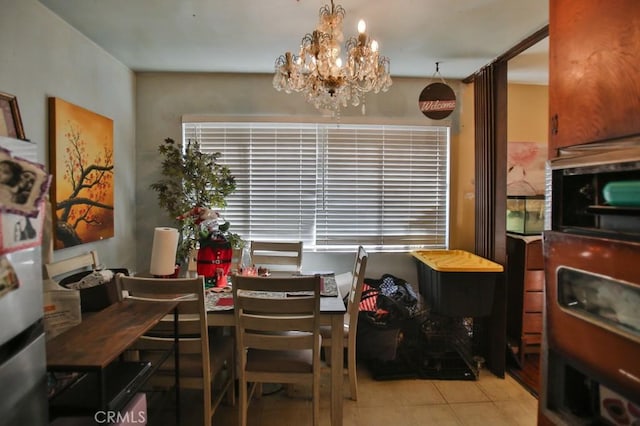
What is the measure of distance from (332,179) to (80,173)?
2049 mm

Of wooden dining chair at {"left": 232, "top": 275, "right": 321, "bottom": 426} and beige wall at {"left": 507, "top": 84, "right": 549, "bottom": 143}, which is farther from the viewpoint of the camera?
beige wall at {"left": 507, "top": 84, "right": 549, "bottom": 143}

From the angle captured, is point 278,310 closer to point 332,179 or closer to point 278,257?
point 278,257

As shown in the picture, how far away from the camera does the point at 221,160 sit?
3316mm

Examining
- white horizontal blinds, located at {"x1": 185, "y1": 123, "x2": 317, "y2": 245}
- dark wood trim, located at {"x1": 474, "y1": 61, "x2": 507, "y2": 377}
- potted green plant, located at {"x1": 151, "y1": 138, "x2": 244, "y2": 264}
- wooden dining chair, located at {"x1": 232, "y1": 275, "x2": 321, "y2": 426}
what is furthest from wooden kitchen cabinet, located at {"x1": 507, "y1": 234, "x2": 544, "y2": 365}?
potted green plant, located at {"x1": 151, "y1": 138, "x2": 244, "y2": 264}

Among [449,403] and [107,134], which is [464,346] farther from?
[107,134]

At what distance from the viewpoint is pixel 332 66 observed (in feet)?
6.01

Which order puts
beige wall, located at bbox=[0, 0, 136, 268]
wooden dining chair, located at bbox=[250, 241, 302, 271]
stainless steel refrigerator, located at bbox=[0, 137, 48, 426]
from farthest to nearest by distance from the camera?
wooden dining chair, located at bbox=[250, 241, 302, 271] → beige wall, located at bbox=[0, 0, 136, 268] → stainless steel refrigerator, located at bbox=[0, 137, 48, 426]

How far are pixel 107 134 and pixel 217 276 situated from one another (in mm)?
1532

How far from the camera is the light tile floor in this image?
2135 mm

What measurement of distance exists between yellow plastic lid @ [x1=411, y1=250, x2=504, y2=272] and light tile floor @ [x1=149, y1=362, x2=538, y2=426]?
87cm

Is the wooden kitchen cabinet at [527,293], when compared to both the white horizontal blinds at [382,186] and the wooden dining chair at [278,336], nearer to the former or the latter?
the white horizontal blinds at [382,186]

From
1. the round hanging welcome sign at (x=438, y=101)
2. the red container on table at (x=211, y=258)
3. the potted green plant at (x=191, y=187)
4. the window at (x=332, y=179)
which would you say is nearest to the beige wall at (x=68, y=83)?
the potted green plant at (x=191, y=187)

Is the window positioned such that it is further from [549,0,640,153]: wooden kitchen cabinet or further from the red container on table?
Result: [549,0,640,153]: wooden kitchen cabinet

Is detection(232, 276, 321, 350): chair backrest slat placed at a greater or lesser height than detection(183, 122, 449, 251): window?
lesser
